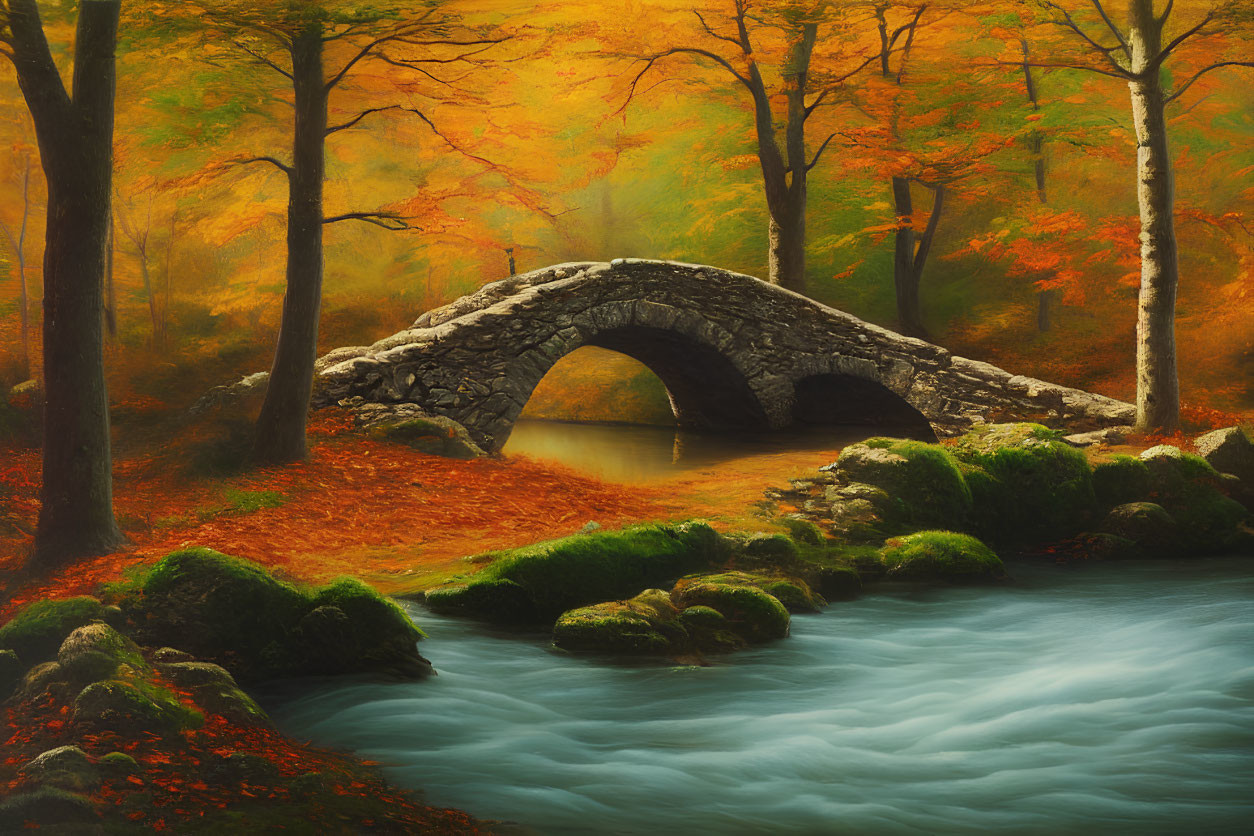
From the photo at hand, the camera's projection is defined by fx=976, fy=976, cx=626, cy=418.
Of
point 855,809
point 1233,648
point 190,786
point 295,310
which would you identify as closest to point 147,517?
point 295,310

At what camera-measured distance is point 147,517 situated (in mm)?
6844

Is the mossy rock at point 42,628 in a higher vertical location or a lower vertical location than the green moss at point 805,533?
lower

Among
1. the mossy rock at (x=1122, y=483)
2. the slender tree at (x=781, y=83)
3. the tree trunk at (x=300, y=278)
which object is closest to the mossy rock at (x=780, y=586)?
the mossy rock at (x=1122, y=483)

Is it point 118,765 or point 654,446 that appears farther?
point 654,446

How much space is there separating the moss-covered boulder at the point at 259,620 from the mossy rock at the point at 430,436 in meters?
4.82

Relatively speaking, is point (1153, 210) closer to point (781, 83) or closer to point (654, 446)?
point (781, 83)

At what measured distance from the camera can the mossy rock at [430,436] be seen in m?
9.65

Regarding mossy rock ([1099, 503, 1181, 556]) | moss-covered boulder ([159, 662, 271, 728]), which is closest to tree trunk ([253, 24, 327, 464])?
moss-covered boulder ([159, 662, 271, 728])

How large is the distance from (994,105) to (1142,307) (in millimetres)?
6919

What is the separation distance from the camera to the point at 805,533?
768 centimetres

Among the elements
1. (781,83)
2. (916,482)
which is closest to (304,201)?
(916,482)

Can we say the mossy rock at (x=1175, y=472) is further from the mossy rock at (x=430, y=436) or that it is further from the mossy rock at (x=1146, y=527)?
the mossy rock at (x=430, y=436)

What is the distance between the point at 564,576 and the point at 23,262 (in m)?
11.6

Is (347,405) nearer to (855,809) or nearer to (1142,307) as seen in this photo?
(855,809)
